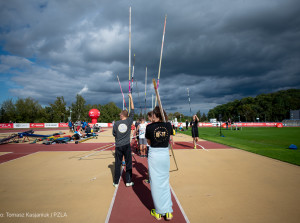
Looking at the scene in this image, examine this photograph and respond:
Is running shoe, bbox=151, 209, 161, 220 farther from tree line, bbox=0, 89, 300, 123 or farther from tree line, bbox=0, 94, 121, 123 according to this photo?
tree line, bbox=0, 94, 121, 123

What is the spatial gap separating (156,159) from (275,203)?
3.21m

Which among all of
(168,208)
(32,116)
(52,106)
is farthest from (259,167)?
(32,116)

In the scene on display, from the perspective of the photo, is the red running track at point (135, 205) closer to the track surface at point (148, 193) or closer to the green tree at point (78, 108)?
the track surface at point (148, 193)

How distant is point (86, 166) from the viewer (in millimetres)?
7027

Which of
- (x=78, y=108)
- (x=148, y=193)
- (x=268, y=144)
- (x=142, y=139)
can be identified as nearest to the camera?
(x=148, y=193)

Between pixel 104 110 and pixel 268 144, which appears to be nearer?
pixel 268 144

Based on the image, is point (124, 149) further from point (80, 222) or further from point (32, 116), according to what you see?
point (32, 116)

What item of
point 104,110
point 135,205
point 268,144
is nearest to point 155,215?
point 135,205

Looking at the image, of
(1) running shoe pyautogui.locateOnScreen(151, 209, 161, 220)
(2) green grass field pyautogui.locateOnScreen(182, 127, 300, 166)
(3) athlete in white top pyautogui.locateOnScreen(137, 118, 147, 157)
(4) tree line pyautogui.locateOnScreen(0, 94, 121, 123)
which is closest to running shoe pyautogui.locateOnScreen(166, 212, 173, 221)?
(1) running shoe pyautogui.locateOnScreen(151, 209, 161, 220)

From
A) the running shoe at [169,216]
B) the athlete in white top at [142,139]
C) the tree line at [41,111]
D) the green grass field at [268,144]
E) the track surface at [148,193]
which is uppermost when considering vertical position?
the tree line at [41,111]

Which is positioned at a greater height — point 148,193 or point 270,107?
point 270,107

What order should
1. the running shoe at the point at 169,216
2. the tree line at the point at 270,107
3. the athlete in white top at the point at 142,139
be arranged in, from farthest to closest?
1. the tree line at the point at 270,107
2. the athlete in white top at the point at 142,139
3. the running shoe at the point at 169,216

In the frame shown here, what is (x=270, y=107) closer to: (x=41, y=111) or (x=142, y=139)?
(x=142, y=139)

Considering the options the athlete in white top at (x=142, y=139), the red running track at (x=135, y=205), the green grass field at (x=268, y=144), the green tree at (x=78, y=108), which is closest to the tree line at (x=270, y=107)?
the green grass field at (x=268, y=144)
